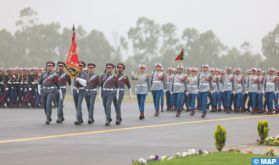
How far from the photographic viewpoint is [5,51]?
95.6 m

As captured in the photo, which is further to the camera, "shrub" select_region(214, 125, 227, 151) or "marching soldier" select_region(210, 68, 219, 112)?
"marching soldier" select_region(210, 68, 219, 112)

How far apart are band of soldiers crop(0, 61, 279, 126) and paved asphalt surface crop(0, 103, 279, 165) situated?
0.84 m

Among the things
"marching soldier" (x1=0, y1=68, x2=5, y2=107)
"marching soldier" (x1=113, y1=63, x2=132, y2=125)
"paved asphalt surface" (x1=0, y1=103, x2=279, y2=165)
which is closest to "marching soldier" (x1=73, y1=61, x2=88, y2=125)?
"paved asphalt surface" (x1=0, y1=103, x2=279, y2=165)

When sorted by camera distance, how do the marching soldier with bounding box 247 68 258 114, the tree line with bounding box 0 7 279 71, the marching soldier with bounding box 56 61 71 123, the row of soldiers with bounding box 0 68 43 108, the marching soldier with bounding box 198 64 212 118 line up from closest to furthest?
1. the marching soldier with bounding box 56 61 71 123
2. the marching soldier with bounding box 198 64 212 118
3. the marching soldier with bounding box 247 68 258 114
4. the row of soldiers with bounding box 0 68 43 108
5. the tree line with bounding box 0 7 279 71

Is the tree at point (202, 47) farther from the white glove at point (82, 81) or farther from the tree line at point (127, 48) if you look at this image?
the white glove at point (82, 81)

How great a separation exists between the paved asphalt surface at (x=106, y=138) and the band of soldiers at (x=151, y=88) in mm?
840

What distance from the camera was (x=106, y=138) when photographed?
18656 mm

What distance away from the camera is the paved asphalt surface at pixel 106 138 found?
14.5 meters

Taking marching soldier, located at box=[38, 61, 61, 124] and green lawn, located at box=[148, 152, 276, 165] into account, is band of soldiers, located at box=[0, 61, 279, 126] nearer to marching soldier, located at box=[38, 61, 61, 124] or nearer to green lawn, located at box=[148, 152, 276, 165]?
marching soldier, located at box=[38, 61, 61, 124]

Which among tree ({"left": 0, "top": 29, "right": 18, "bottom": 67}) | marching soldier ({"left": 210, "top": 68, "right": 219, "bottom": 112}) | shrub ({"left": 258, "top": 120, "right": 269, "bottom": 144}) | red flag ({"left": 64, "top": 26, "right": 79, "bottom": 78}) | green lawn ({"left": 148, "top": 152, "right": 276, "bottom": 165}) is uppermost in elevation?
tree ({"left": 0, "top": 29, "right": 18, "bottom": 67})

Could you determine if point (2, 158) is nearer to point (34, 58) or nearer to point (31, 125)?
point (31, 125)

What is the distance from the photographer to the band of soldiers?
78.7ft

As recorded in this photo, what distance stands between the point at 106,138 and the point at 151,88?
1153cm

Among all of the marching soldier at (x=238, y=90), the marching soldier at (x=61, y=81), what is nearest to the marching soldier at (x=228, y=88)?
the marching soldier at (x=238, y=90)
